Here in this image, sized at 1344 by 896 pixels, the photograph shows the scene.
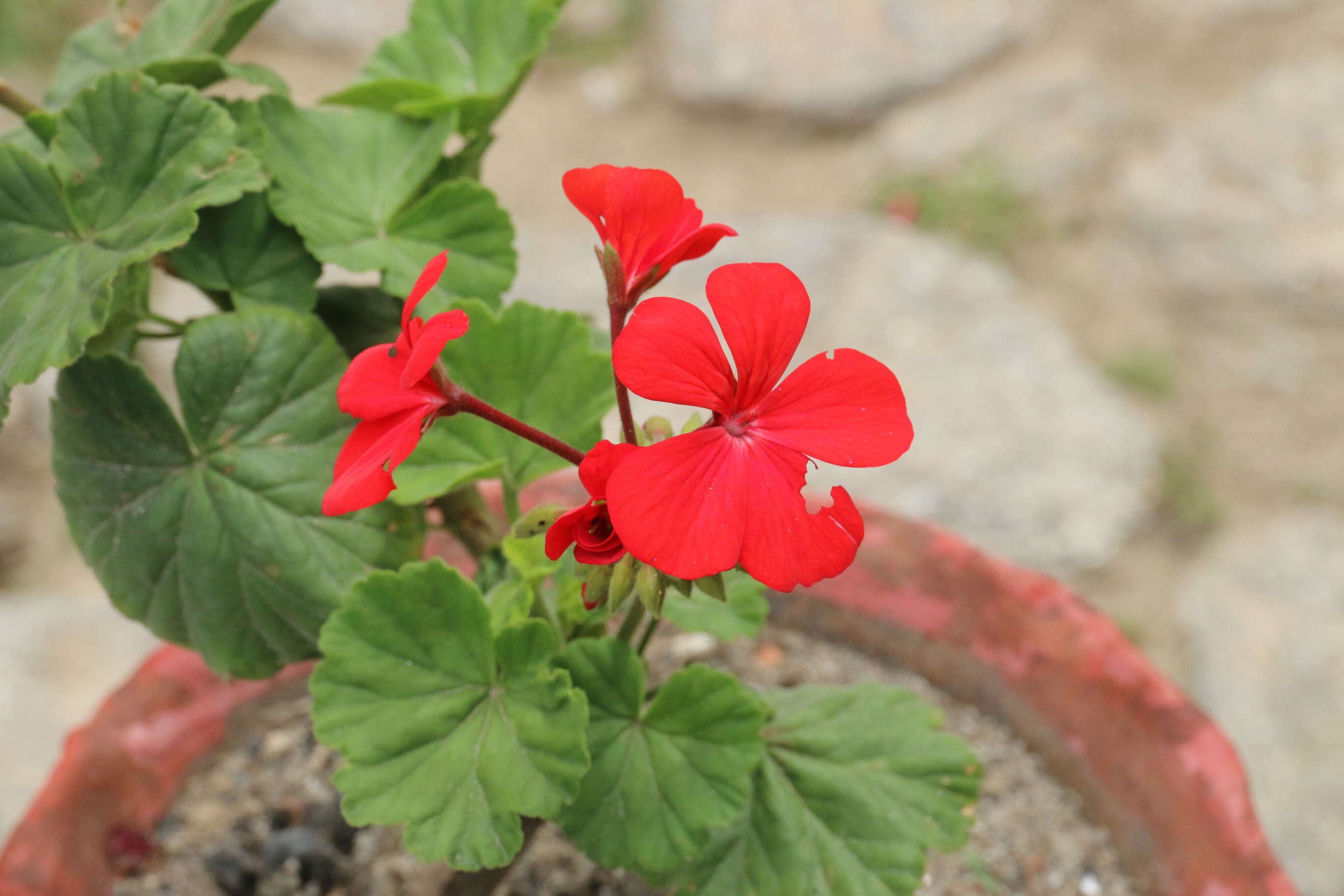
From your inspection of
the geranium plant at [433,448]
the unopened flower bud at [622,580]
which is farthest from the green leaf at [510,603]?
the unopened flower bud at [622,580]

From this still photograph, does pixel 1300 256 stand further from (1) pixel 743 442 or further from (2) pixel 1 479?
(2) pixel 1 479

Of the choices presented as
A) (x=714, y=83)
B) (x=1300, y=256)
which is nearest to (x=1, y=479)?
(x=714, y=83)

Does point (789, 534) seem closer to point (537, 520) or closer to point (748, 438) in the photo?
point (748, 438)

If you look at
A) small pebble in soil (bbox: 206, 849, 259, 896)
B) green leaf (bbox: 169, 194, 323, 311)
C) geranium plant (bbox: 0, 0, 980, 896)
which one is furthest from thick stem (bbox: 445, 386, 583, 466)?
small pebble in soil (bbox: 206, 849, 259, 896)

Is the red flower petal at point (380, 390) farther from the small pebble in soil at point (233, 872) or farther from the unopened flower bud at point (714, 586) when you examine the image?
the small pebble in soil at point (233, 872)

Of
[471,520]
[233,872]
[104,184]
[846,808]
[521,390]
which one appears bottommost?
[233,872]

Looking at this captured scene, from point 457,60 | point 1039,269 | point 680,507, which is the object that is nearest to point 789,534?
point 680,507
